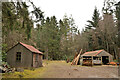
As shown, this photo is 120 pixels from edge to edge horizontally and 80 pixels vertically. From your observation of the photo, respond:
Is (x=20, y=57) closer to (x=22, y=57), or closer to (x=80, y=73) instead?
(x=22, y=57)

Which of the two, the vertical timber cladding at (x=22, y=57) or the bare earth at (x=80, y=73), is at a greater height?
the vertical timber cladding at (x=22, y=57)

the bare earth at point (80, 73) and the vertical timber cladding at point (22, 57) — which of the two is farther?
the vertical timber cladding at point (22, 57)

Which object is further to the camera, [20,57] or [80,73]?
[20,57]

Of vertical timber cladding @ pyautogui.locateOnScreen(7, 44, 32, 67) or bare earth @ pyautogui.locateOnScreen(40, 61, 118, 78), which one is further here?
vertical timber cladding @ pyautogui.locateOnScreen(7, 44, 32, 67)

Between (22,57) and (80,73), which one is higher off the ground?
(22,57)

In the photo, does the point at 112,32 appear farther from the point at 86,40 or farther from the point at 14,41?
the point at 14,41

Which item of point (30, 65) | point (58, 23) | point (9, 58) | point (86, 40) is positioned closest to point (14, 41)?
point (9, 58)

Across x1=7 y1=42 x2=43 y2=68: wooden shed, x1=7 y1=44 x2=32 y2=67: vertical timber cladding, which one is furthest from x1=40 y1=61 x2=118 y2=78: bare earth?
x1=7 y1=44 x2=32 y2=67: vertical timber cladding

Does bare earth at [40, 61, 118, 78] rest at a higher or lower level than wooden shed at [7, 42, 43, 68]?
lower

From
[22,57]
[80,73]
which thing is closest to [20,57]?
[22,57]

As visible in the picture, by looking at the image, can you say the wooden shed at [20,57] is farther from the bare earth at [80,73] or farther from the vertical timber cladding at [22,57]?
the bare earth at [80,73]

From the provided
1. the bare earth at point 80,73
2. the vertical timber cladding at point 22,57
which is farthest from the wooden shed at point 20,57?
the bare earth at point 80,73

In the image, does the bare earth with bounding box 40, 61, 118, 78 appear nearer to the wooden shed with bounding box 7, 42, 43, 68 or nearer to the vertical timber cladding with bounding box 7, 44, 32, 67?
the wooden shed with bounding box 7, 42, 43, 68

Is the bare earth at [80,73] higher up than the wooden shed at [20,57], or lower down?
lower down
